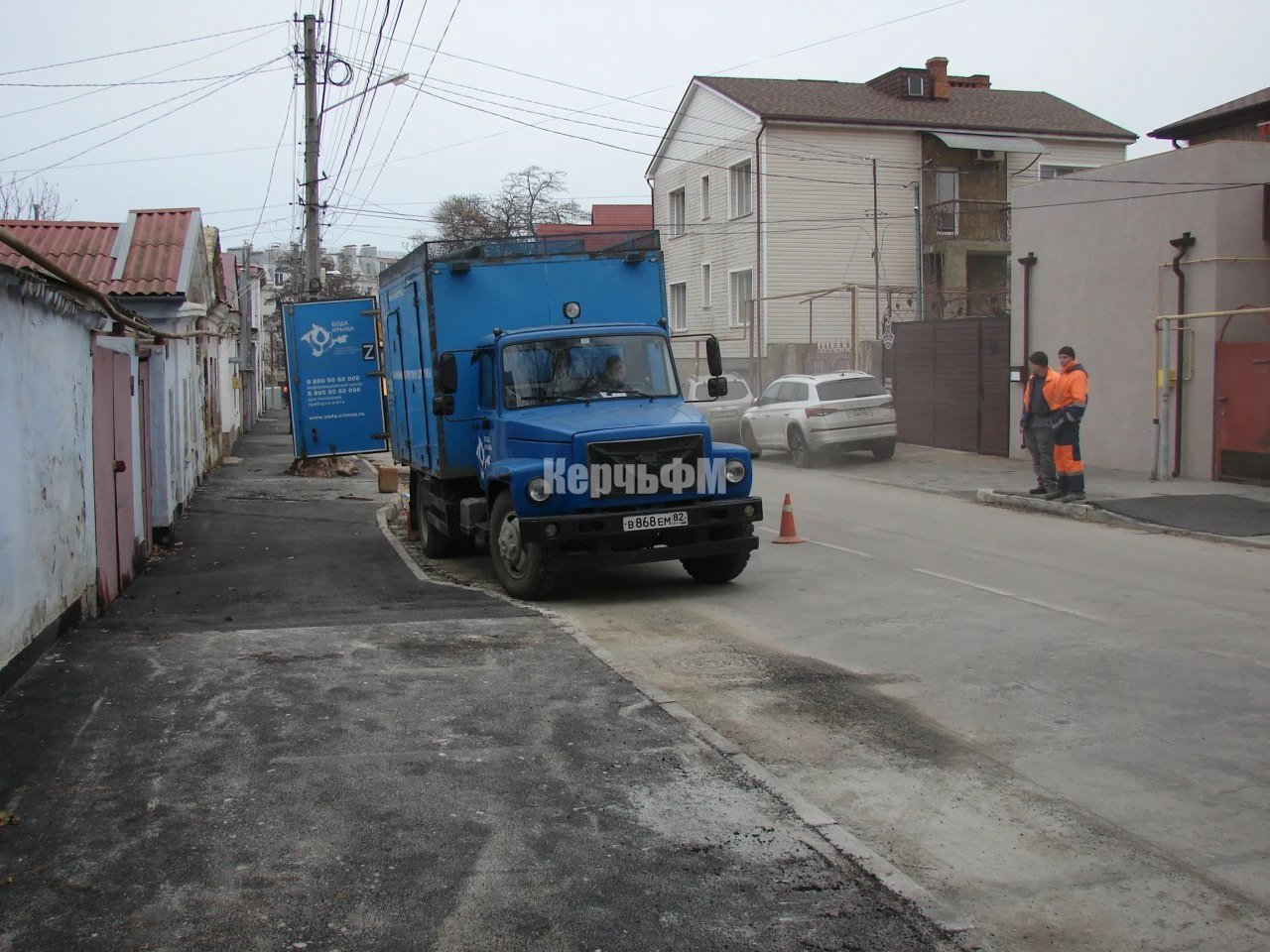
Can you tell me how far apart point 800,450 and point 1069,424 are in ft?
26.1

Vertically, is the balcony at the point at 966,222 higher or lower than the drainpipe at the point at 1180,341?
higher

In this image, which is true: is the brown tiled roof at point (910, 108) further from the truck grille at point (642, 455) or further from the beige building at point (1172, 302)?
the truck grille at point (642, 455)

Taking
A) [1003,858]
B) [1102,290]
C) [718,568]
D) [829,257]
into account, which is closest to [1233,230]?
[1102,290]

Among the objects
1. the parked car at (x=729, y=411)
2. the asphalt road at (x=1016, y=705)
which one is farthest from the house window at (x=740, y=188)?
the asphalt road at (x=1016, y=705)

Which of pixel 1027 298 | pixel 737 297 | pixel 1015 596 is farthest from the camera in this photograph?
pixel 737 297

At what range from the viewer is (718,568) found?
11016 mm

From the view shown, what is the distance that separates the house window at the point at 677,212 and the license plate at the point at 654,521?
111 feet

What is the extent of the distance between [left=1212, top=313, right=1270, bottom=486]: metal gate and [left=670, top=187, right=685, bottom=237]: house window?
2717 centimetres

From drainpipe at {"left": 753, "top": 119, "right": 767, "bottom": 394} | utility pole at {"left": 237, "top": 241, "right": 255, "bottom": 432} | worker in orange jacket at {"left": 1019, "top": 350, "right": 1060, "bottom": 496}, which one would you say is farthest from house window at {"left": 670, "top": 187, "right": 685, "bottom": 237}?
worker in orange jacket at {"left": 1019, "top": 350, "right": 1060, "bottom": 496}

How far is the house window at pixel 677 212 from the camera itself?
43.2 m

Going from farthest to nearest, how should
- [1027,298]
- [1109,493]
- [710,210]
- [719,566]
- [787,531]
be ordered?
[710,210]
[1027,298]
[1109,493]
[787,531]
[719,566]

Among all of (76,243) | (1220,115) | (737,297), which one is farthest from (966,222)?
(76,243)

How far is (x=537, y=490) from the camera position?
10.2 m

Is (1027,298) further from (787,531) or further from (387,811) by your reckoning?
(387,811)
